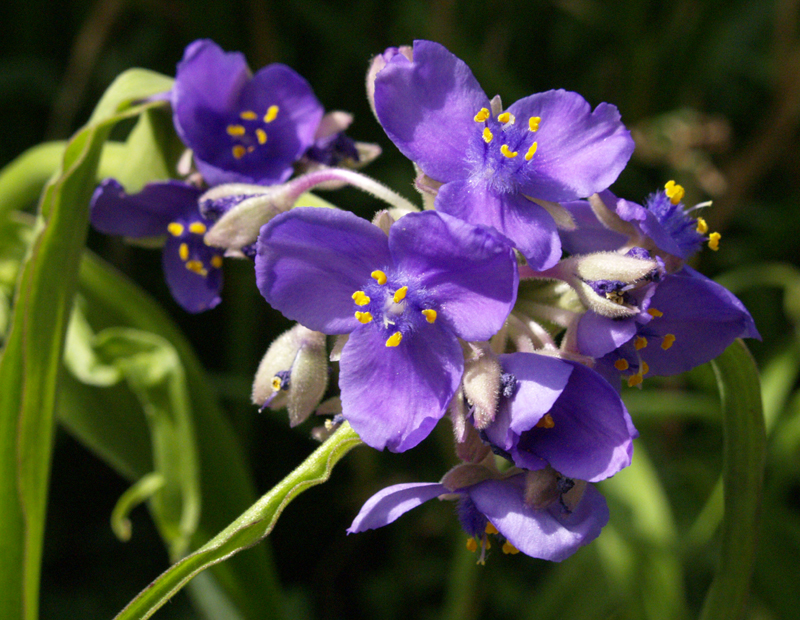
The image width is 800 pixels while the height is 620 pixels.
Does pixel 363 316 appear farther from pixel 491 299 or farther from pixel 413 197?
pixel 413 197

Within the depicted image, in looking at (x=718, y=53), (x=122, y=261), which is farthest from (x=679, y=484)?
(x=122, y=261)

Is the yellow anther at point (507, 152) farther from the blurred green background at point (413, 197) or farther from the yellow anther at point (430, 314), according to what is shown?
the blurred green background at point (413, 197)

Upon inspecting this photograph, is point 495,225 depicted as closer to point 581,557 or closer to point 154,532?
point 581,557

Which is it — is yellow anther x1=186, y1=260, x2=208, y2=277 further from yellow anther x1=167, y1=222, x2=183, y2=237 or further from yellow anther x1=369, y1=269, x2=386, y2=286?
yellow anther x1=369, y1=269, x2=386, y2=286

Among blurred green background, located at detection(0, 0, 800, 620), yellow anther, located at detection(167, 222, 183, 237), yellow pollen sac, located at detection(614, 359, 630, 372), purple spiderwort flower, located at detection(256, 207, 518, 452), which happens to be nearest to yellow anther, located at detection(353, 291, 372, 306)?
purple spiderwort flower, located at detection(256, 207, 518, 452)

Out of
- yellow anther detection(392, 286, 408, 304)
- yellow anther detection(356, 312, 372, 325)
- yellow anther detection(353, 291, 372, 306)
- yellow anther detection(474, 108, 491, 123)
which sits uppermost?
yellow anther detection(474, 108, 491, 123)

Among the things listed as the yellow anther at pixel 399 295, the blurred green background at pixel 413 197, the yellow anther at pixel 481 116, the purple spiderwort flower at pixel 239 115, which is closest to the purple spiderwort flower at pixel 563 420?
the yellow anther at pixel 399 295

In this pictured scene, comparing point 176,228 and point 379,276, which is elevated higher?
point 379,276

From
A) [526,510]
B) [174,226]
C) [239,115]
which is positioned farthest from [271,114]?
[526,510]
